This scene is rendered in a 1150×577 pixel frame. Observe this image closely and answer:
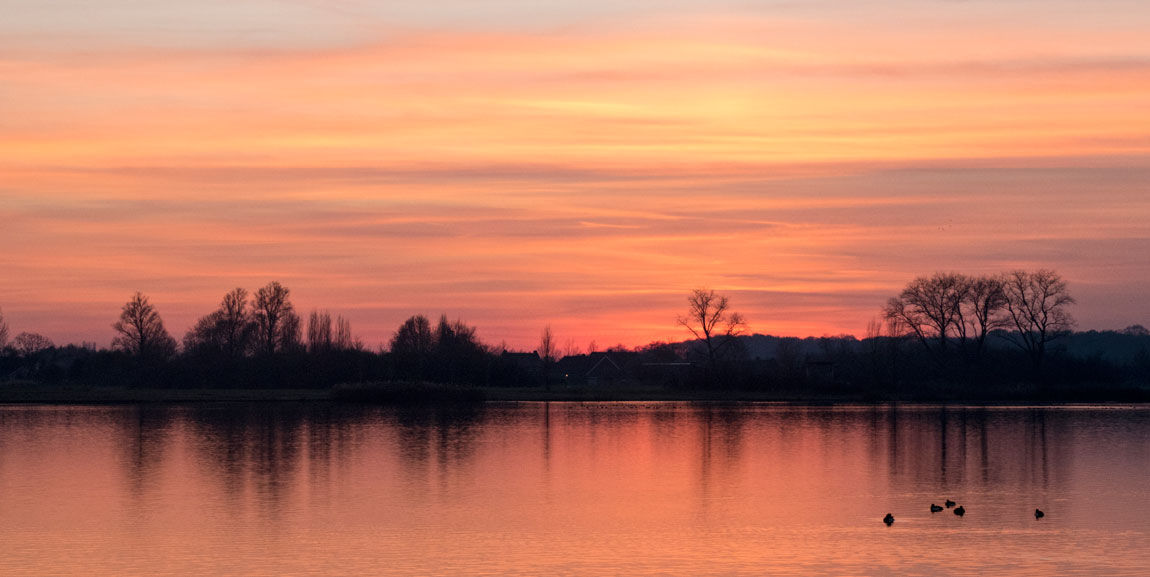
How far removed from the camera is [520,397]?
88.6 metres

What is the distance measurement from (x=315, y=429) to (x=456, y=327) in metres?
74.8

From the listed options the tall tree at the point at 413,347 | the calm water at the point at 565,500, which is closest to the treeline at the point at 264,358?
the tall tree at the point at 413,347

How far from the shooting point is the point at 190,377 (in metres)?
97.0

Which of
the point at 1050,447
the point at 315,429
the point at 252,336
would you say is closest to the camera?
the point at 1050,447

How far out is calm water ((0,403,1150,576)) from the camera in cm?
2022

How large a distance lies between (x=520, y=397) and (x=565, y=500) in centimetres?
6046

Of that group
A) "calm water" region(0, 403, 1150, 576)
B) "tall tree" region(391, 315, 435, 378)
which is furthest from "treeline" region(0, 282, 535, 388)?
"calm water" region(0, 403, 1150, 576)

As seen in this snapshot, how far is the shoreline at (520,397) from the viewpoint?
271 feet

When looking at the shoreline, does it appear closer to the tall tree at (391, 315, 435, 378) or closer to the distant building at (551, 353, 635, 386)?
the tall tree at (391, 315, 435, 378)

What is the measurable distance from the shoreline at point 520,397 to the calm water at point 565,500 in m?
30.8

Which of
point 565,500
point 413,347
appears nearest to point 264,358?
point 413,347

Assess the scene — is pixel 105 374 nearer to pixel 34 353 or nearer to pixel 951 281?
pixel 34 353

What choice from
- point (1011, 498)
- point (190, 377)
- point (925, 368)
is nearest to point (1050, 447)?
point (1011, 498)

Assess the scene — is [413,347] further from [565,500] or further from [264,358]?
[565,500]
